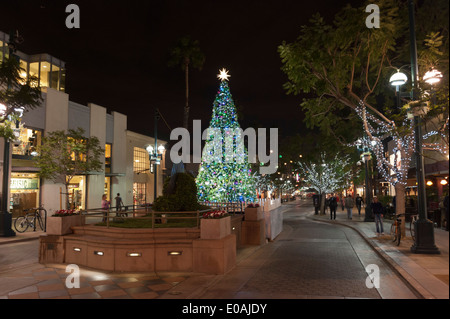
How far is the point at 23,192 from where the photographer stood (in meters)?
26.2

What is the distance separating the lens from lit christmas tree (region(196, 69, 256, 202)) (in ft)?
68.9

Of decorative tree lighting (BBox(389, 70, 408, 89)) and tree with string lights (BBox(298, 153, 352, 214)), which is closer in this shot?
decorative tree lighting (BBox(389, 70, 408, 89))

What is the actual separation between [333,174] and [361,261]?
87.5 ft

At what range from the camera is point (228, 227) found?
10625 mm

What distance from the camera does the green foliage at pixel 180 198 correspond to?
46.1ft

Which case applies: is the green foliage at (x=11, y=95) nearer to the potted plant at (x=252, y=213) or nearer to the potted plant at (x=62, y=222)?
the potted plant at (x=62, y=222)

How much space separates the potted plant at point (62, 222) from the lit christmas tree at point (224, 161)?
10204 millimetres

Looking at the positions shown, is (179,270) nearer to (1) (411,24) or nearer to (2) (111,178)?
(1) (411,24)

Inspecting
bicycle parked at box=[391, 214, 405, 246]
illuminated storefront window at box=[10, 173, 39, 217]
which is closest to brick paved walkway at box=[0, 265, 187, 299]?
bicycle parked at box=[391, 214, 405, 246]

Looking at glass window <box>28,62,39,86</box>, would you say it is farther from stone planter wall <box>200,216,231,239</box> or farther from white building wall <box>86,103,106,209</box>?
stone planter wall <box>200,216,231,239</box>

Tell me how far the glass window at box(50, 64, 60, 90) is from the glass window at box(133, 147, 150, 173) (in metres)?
11.4

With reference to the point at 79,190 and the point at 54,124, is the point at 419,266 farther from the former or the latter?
the point at 79,190

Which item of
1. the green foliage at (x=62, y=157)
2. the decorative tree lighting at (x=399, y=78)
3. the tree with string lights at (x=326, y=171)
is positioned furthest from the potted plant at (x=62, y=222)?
the tree with string lights at (x=326, y=171)
